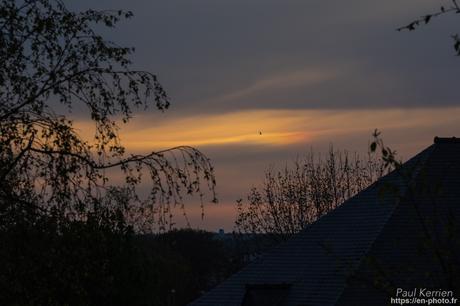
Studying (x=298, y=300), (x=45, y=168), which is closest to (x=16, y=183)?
(x=45, y=168)

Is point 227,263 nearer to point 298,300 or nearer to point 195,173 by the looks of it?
point 298,300

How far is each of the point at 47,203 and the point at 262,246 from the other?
178ft

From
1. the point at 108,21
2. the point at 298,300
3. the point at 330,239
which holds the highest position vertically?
the point at 108,21

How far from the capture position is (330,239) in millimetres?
33000

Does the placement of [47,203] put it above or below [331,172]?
below

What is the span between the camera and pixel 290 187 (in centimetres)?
6141

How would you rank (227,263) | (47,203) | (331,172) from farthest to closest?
(227,263) → (331,172) → (47,203)

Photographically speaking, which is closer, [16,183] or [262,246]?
[16,183]

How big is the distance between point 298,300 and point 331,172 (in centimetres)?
3002

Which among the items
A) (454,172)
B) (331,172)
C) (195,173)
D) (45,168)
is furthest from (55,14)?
(331,172)

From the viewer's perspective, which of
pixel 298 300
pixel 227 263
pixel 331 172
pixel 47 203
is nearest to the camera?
pixel 47 203

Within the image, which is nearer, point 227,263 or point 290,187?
point 290,187

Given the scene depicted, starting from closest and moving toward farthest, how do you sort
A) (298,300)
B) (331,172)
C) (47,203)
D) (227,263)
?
(47,203)
(298,300)
(331,172)
(227,263)

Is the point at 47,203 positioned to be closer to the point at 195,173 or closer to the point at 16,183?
the point at 16,183
